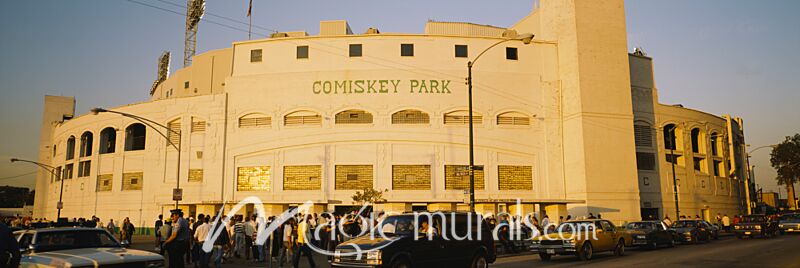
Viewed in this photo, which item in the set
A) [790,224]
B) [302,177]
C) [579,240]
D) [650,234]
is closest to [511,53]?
[302,177]

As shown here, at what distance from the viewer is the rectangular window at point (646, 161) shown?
158 feet

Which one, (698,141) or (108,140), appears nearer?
(108,140)

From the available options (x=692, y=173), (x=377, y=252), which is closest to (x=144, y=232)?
(x=377, y=252)

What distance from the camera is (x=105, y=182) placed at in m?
Answer: 50.2

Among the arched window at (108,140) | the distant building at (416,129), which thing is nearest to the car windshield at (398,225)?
the distant building at (416,129)

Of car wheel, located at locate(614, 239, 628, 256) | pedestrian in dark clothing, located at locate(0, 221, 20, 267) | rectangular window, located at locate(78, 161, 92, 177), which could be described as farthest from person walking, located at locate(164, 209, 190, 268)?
rectangular window, located at locate(78, 161, 92, 177)

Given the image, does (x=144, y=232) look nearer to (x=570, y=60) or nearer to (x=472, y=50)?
(x=472, y=50)


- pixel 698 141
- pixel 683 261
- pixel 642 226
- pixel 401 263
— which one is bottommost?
pixel 683 261

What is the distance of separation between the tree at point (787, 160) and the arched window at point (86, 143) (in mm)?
83534

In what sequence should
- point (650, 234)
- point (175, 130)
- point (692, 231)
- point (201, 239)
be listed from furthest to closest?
point (175, 130), point (692, 231), point (650, 234), point (201, 239)

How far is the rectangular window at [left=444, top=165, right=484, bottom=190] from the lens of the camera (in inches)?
1674

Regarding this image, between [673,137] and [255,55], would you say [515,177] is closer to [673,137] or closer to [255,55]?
[673,137]

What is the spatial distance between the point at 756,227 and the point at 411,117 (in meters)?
23.6

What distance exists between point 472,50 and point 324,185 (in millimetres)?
15888
